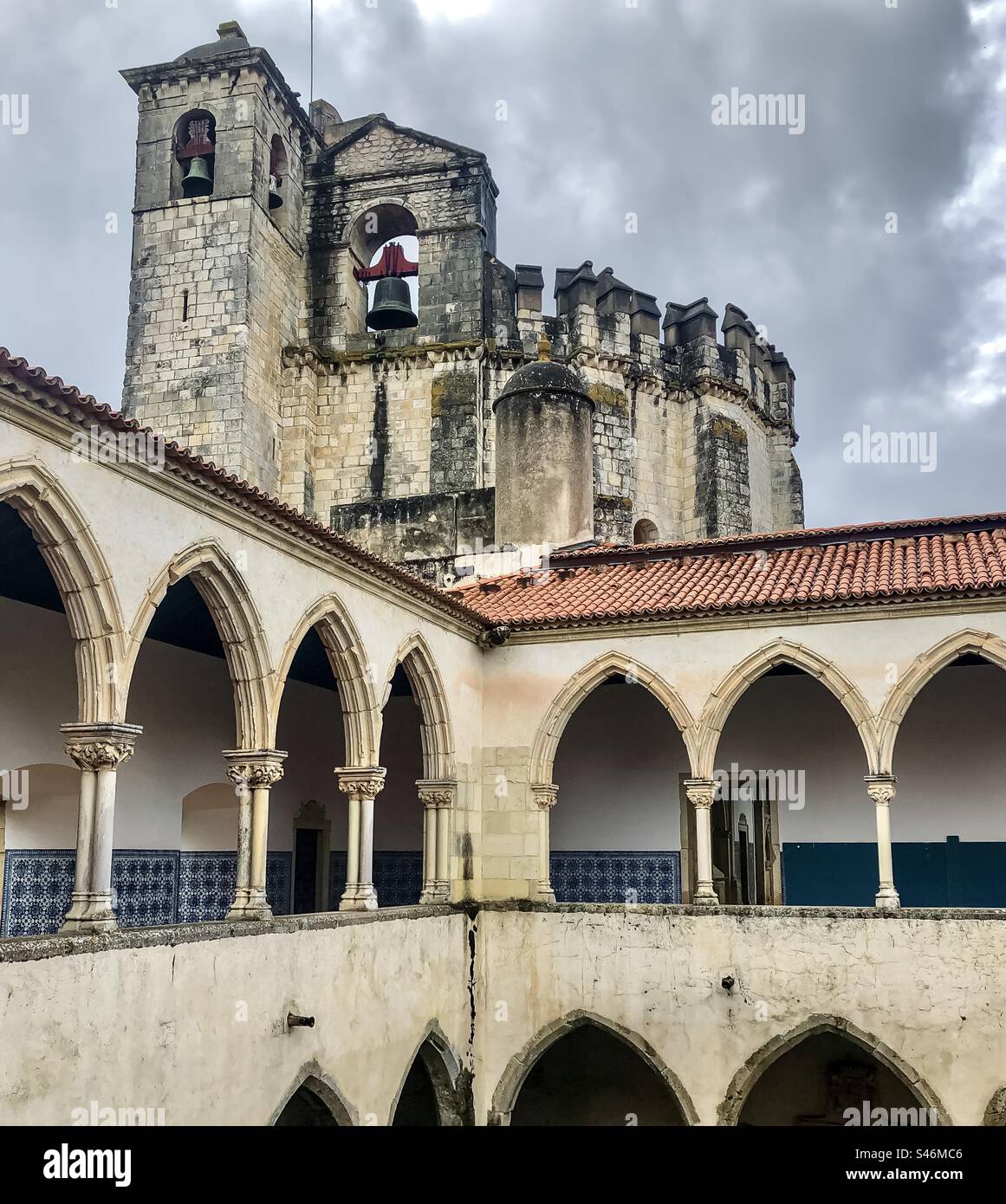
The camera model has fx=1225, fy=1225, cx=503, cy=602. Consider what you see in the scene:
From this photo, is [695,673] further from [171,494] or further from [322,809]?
[171,494]

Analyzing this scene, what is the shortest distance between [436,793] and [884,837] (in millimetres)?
4307

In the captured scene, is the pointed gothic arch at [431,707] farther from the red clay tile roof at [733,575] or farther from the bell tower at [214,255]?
the bell tower at [214,255]

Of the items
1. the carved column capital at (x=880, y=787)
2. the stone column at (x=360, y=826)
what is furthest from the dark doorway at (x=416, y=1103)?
the carved column capital at (x=880, y=787)

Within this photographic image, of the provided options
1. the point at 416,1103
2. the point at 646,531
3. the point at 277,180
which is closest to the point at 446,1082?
the point at 416,1103

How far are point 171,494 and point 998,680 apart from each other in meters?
9.19

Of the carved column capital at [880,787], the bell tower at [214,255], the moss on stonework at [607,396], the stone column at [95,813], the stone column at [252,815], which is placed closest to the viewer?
the stone column at [95,813]

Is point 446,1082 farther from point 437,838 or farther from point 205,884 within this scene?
point 205,884

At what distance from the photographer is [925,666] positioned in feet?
37.5

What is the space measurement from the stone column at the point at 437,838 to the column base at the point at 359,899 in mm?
1452

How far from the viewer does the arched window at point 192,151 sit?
2250 cm

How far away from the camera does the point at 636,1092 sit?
1399 cm

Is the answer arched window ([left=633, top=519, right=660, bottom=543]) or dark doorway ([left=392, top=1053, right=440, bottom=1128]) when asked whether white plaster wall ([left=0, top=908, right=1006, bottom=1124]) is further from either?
arched window ([left=633, top=519, right=660, bottom=543])

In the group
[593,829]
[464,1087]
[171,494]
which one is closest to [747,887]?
[593,829]

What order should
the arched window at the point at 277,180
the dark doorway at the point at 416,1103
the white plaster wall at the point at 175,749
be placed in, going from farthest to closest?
the arched window at the point at 277,180 → the dark doorway at the point at 416,1103 → the white plaster wall at the point at 175,749
